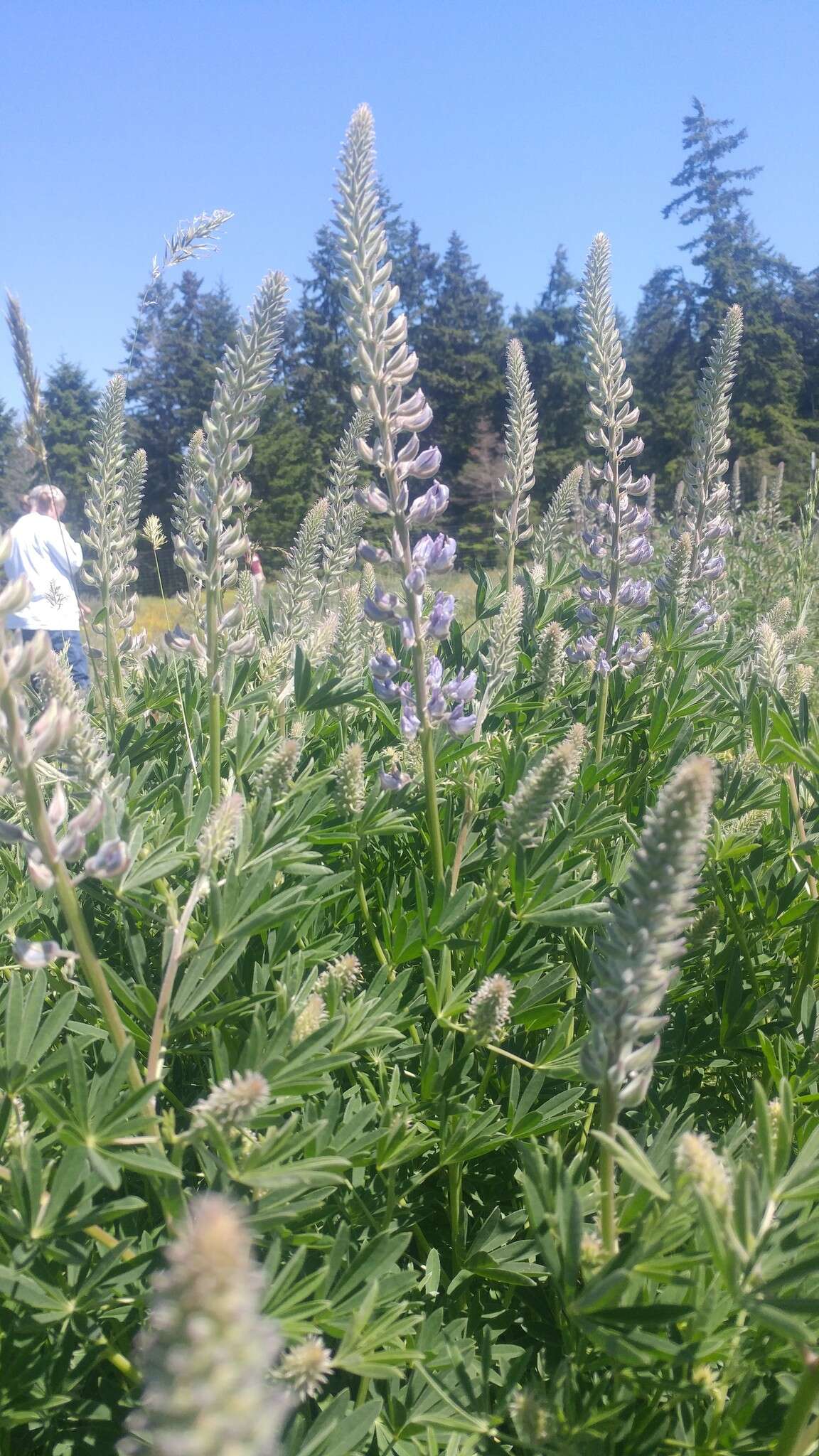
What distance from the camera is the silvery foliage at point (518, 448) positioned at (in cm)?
356

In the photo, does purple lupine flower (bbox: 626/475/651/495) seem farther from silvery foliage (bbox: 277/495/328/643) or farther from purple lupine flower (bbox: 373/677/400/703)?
purple lupine flower (bbox: 373/677/400/703)

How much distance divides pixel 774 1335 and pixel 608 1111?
A: 0.42 metres

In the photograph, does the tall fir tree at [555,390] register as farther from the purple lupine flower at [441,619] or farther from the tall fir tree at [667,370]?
the purple lupine flower at [441,619]

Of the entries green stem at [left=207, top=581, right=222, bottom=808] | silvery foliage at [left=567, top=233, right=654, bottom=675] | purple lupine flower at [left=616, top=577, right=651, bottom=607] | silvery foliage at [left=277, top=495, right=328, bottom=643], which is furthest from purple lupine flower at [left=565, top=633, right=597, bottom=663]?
green stem at [left=207, top=581, right=222, bottom=808]

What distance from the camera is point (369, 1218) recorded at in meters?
1.47

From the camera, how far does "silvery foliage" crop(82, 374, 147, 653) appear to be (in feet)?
10.4

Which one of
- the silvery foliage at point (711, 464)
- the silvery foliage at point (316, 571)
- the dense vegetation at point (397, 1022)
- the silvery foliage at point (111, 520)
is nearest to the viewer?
→ the dense vegetation at point (397, 1022)

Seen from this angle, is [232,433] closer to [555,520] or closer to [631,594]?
[631,594]

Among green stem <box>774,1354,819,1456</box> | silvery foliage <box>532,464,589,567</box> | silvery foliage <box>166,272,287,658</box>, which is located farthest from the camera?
silvery foliage <box>532,464,589,567</box>

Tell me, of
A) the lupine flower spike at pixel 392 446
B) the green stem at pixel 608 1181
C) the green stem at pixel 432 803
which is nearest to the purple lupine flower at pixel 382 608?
the lupine flower spike at pixel 392 446

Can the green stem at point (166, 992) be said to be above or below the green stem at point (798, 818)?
above

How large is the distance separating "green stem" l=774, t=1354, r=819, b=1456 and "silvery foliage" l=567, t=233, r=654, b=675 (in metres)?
2.24

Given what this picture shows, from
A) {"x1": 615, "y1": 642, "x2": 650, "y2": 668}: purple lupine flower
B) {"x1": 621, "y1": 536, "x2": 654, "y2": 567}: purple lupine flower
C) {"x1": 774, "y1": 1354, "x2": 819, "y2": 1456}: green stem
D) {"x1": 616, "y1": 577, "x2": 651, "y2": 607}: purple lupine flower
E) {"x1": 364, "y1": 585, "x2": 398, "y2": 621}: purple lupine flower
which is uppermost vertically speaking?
{"x1": 621, "y1": 536, "x2": 654, "y2": 567}: purple lupine flower

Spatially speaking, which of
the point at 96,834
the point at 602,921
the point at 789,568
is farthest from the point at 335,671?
the point at 789,568
